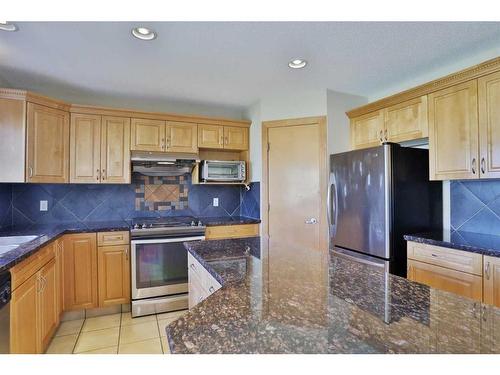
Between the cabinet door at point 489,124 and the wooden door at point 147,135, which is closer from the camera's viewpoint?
the cabinet door at point 489,124

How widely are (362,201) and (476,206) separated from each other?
89 centimetres

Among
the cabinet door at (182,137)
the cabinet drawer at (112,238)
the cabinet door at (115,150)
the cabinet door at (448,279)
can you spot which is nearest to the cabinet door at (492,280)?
the cabinet door at (448,279)

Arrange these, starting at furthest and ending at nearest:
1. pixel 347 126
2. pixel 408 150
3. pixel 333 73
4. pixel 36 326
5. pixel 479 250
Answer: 1. pixel 347 126
2. pixel 333 73
3. pixel 408 150
4. pixel 36 326
5. pixel 479 250

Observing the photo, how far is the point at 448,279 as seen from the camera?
1.94 metres

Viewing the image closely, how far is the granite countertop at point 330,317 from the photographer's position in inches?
25.5

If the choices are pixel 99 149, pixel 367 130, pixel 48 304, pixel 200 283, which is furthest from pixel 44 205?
pixel 367 130

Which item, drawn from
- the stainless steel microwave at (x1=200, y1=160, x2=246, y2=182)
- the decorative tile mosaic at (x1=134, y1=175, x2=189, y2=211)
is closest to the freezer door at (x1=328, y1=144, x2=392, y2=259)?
the stainless steel microwave at (x1=200, y1=160, x2=246, y2=182)

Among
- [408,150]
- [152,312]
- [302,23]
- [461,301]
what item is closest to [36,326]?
[152,312]

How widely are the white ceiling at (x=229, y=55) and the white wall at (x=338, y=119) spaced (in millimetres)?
100

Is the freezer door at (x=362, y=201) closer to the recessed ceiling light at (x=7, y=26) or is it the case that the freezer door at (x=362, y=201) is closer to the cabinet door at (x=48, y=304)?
the cabinet door at (x=48, y=304)

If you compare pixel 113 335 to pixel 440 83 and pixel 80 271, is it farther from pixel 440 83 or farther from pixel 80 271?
pixel 440 83

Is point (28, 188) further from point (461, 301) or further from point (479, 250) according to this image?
point (479, 250)
